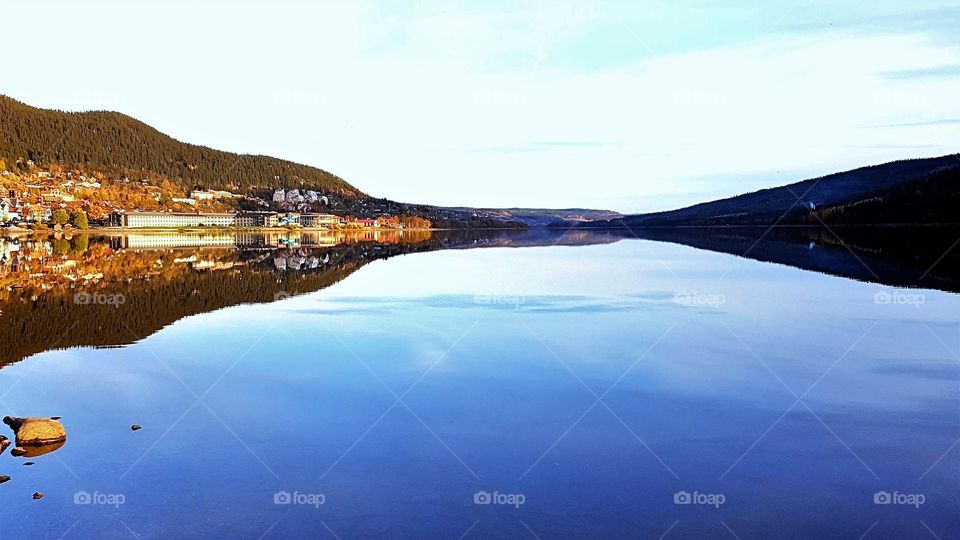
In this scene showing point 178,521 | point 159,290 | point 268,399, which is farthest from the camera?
point 159,290

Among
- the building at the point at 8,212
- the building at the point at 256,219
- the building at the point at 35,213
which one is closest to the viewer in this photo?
the building at the point at 8,212

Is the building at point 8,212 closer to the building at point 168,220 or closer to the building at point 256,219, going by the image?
the building at point 168,220

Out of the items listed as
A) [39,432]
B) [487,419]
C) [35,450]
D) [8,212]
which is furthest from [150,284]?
[8,212]

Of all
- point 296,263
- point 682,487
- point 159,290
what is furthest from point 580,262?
point 682,487

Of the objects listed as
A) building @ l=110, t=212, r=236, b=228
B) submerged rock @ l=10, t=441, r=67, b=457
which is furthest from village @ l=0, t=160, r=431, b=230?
submerged rock @ l=10, t=441, r=67, b=457

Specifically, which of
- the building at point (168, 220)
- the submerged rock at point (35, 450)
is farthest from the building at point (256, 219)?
the submerged rock at point (35, 450)

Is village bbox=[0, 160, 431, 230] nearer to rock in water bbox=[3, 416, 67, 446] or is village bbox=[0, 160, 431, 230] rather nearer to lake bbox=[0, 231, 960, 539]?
lake bbox=[0, 231, 960, 539]

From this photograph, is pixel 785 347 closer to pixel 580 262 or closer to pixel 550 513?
pixel 550 513

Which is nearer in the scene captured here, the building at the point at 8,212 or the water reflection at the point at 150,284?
the water reflection at the point at 150,284
